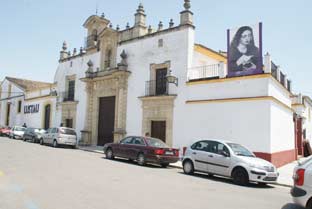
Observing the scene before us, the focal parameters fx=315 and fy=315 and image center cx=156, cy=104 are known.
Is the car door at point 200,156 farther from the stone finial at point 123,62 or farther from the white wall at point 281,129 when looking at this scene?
the stone finial at point 123,62

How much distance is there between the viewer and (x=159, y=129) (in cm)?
2091

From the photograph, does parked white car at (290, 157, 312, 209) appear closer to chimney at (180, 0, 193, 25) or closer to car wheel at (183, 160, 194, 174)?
car wheel at (183, 160, 194, 174)

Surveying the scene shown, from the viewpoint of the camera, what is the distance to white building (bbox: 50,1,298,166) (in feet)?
52.9

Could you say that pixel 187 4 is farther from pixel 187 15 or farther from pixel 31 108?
pixel 31 108

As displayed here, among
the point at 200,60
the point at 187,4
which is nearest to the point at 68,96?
the point at 200,60

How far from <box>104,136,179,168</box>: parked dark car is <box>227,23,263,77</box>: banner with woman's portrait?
18.2 feet

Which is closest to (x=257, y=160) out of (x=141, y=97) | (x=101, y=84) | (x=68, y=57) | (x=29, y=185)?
(x=29, y=185)

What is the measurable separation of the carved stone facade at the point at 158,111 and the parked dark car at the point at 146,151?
14.3 feet

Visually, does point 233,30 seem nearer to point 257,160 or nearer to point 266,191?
point 257,160

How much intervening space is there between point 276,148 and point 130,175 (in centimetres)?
907

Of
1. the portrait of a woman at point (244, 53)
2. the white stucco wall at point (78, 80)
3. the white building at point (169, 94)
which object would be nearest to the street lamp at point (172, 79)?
the white building at point (169, 94)

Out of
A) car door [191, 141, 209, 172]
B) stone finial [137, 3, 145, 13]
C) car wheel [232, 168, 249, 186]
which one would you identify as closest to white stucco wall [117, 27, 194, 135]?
stone finial [137, 3, 145, 13]

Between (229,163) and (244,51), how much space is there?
24.8 ft

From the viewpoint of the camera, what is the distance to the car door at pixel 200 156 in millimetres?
12086
